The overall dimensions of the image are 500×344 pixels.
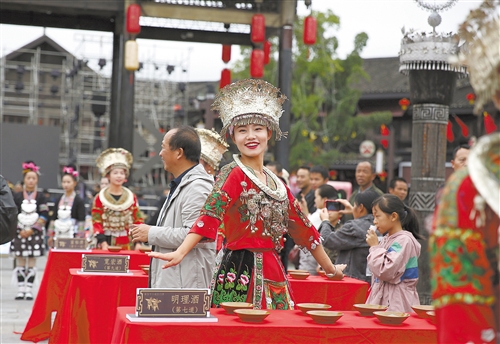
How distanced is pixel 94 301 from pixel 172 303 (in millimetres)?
1879

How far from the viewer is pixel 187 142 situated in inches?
152

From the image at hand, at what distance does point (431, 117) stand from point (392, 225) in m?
2.79

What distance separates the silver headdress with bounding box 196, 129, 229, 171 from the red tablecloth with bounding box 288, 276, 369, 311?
4.65 feet

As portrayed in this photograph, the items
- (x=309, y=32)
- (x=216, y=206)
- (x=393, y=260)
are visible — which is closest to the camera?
(x=216, y=206)

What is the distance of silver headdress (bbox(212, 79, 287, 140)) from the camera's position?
346 cm

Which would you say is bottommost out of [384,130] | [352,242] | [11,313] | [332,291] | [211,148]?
[11,313]

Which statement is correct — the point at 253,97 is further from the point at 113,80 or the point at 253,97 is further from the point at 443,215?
the point at 113,80

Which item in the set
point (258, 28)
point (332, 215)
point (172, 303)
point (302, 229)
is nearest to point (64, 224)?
point (332, 215)

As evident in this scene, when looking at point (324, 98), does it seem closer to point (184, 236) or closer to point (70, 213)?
point (70, 213)

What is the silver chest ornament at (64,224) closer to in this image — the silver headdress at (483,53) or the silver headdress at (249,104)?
the silver headdress at (249,104)

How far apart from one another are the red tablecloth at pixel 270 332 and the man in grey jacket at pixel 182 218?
775 mm

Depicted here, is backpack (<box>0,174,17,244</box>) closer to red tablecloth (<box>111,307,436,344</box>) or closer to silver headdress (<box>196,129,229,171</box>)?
red tablecloth (<box>111,307,436,344</box>)

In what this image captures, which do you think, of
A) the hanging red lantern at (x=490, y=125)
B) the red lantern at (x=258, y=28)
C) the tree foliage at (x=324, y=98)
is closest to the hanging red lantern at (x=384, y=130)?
the tree foliage at (x=324, y=98)

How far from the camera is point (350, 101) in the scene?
Result: 902 inches
